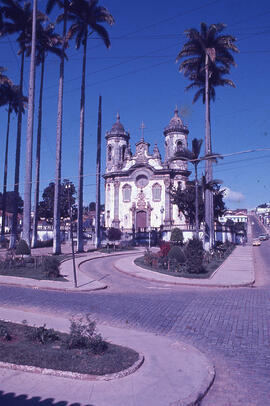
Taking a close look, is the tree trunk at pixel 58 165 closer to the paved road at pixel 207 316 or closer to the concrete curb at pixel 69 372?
the paved road at pixel 207 316

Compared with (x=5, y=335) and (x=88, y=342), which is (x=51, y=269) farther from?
(x=88, y=342)

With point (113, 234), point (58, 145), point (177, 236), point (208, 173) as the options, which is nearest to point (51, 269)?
point (58, 145)

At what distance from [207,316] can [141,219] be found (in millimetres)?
50811

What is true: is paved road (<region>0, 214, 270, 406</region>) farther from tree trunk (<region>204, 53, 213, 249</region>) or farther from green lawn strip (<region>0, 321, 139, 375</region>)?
tree trunk (<region>204, 53, 213, 249</region>)

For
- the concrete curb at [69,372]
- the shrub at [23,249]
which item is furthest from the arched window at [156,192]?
the concrete curb at [69,372]

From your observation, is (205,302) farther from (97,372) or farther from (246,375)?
(97,372)

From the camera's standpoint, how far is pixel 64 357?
657cm

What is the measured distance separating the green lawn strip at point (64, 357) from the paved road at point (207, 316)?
1684 mm

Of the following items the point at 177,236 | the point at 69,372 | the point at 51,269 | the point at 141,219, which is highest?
the point at 141,219

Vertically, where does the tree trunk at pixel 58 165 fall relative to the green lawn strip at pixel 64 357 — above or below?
above

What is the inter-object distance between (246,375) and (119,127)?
64017 mm

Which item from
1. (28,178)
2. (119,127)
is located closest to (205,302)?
(28,178)

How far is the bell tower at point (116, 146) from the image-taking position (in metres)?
67.1

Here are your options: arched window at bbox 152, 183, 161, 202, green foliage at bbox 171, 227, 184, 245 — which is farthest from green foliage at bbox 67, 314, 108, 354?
arched window at bbox 152, 183, 161, 202
